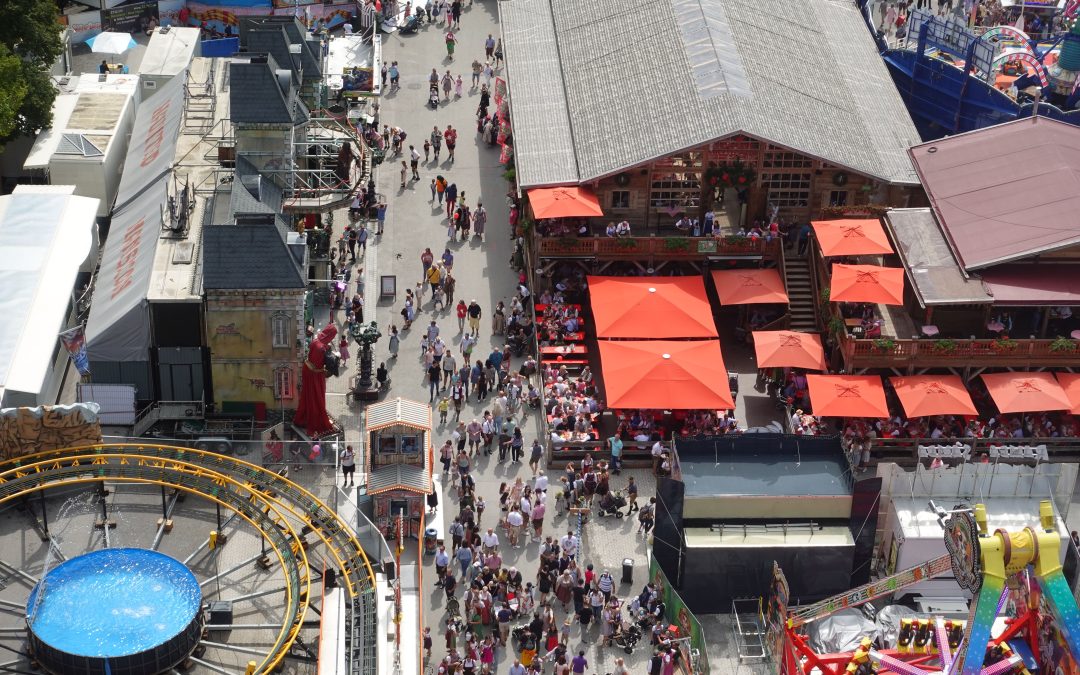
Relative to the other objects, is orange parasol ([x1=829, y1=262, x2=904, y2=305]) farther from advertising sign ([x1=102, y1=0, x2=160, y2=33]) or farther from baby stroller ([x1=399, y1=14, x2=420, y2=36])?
advertising sign ([x1=102, y1=0, x2=160, y2=33])

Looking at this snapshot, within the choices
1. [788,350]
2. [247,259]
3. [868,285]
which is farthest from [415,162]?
[868,285]

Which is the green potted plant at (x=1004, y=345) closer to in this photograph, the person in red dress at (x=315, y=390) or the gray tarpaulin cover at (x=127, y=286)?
the person in red dress at (x=315, y=390)

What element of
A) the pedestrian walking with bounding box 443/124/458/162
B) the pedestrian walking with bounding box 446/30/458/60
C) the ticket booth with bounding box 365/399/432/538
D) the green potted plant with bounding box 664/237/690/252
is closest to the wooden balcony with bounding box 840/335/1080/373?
the green potted plant with bounding box 664/237/690/252

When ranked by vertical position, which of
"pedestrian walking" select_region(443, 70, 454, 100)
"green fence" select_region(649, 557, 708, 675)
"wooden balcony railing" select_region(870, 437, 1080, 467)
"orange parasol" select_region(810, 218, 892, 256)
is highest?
"pedestrian walking" select_region(443, 70, 454, 100)

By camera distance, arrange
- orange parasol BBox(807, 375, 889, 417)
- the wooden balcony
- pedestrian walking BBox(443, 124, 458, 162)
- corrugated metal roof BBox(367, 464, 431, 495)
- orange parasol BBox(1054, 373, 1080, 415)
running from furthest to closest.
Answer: pedestrian walking BBox(443, 124, 458, 162)
the wooden balcony
orange parasol BBox(1054, 373, 1080, 415)
orange parasol BBox(807, 375, 889, 417)
corrugated metal roof BBox(367, 464, 431, 495)

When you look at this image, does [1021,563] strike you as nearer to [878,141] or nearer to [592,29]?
[878,141]

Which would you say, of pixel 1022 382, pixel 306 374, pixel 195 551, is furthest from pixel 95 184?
pixel 1022 382

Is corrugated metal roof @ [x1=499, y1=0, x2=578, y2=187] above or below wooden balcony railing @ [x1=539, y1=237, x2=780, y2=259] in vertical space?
above

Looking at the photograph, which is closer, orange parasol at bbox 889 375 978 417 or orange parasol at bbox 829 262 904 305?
orange parasol at bbox 889 375 978 417

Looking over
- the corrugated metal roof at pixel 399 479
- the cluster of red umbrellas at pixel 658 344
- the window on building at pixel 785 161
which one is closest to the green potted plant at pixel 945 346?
the cluster of red umbrellas at pixel 658 344
